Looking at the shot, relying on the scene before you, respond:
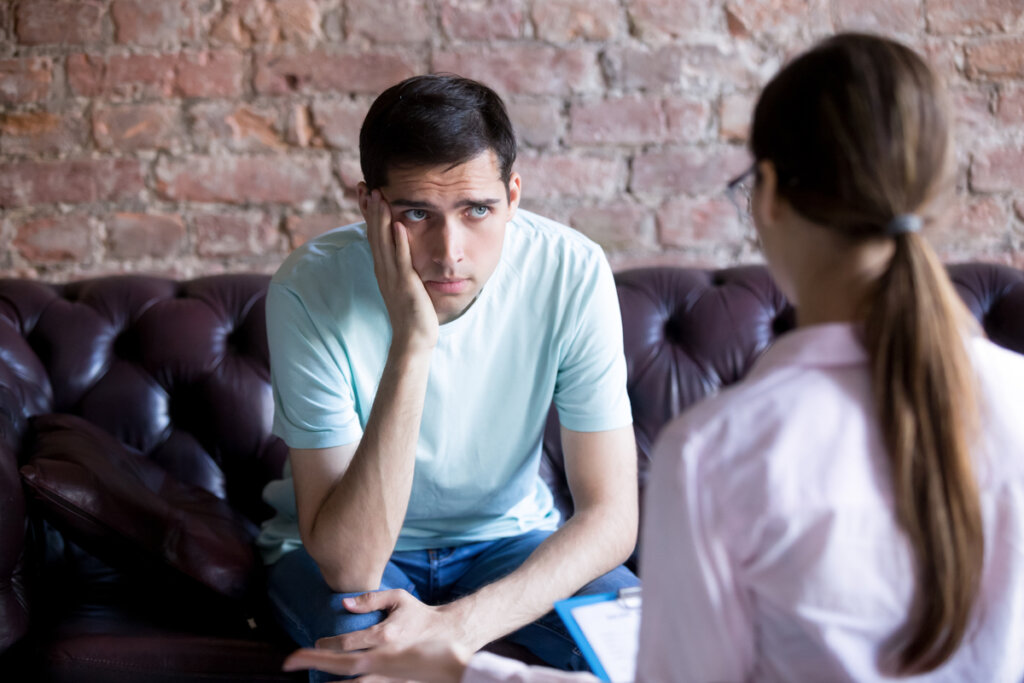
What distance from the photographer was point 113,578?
1514mm

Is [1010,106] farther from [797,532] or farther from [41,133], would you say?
[41,133]

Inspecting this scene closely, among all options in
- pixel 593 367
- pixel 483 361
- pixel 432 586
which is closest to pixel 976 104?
pixel 593 367

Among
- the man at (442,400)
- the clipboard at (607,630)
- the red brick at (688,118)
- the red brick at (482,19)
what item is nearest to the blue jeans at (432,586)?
the man at (442,400)

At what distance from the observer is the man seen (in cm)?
122

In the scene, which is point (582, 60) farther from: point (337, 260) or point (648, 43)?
point (337, 260)

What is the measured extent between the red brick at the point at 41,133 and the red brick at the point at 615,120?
1109mm

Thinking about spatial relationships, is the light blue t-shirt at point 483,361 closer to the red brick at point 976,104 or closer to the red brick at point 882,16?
the red brick at point 882,16

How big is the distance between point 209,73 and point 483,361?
1048mm

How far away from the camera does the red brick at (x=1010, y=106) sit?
2.06 metres

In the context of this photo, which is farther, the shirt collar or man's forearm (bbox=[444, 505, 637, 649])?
man's forearm (bbox=[444, 505, 637, 649])

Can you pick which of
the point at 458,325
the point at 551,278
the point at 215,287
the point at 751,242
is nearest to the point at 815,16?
the point at 751,242

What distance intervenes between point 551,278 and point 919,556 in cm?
87

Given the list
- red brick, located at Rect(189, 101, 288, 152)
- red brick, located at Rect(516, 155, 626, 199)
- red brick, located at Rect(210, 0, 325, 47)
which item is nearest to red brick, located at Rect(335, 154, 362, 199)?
red brick, located at Rect(189, 101, 288, 152)

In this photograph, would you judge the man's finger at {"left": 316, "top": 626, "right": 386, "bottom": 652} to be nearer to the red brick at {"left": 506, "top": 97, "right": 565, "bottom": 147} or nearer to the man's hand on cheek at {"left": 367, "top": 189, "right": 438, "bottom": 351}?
the man's hand on cheek at {"left": 367, "top": 189, "right": 438, "bottom": 351}
